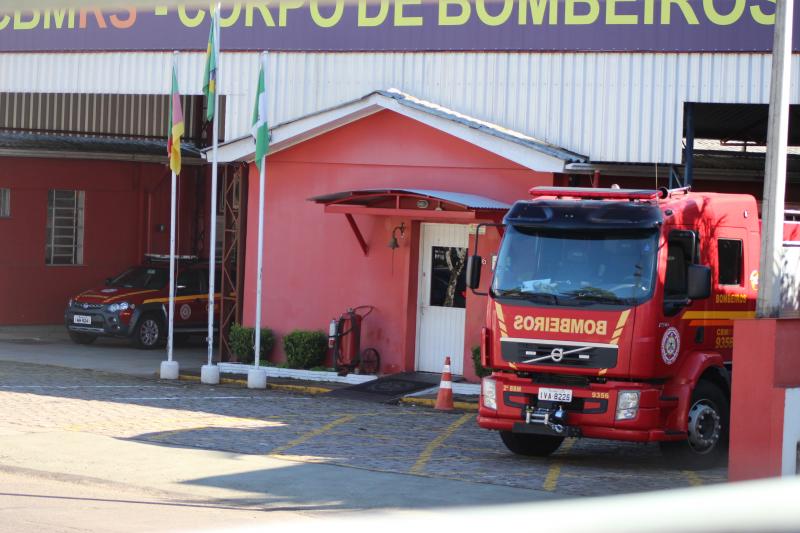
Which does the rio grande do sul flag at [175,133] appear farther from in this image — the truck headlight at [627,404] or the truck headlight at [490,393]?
the truck headlight at [627,404]

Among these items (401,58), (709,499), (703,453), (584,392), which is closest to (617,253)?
(584,392)

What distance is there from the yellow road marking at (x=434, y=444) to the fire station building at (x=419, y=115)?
9.02ft

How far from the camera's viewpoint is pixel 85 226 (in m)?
27.7

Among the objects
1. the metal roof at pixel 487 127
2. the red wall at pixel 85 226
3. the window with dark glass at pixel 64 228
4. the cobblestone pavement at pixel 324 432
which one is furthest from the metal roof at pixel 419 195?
the window with dark glass at pixel 64 228

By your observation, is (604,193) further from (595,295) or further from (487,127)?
(487,127)

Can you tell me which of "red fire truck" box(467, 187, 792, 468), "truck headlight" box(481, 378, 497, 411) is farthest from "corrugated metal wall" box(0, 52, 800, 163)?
"truck headlight" box(481, 378, 497, 411)

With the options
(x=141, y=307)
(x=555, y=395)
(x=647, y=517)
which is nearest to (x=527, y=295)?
(x=555, y=395)

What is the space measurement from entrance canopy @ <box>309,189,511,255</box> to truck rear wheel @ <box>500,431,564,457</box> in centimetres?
528

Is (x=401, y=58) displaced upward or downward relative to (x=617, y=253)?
upward

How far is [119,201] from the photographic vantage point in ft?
92.6

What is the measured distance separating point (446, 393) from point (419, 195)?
3.17 metres

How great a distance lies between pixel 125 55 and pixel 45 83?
221cm

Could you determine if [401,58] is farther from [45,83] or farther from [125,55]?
[45,83]

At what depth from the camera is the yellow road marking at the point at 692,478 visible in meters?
10.9
